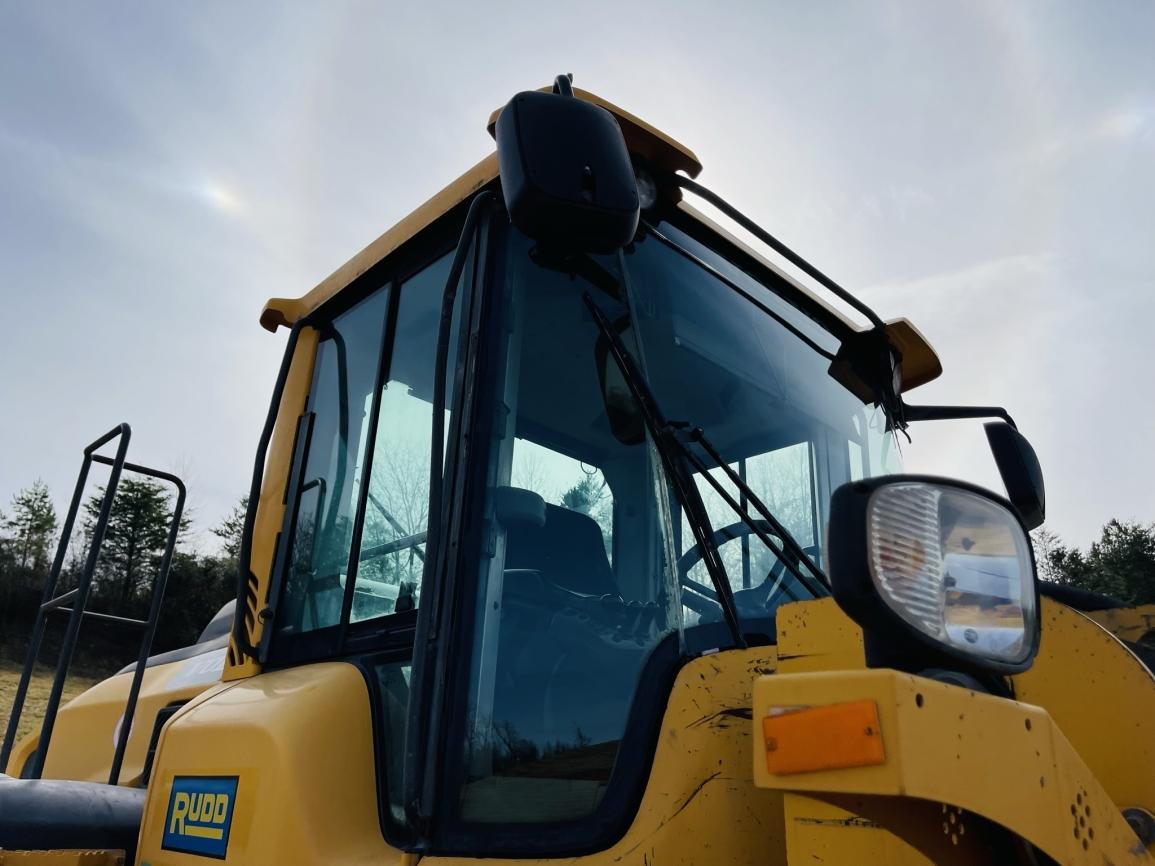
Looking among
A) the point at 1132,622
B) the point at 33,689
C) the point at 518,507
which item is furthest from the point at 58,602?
the point at 33,689

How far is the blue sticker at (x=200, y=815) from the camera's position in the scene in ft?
6.00

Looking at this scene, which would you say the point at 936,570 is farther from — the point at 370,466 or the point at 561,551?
the point at 370,466

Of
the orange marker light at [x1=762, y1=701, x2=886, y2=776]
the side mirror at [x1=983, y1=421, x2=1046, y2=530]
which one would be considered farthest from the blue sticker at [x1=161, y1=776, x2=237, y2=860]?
the side mirror at [x1=983, y1=421, x2=1046, y2=530]

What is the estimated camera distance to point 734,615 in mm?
1644

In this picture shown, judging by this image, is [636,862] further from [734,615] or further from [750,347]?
[750,347]

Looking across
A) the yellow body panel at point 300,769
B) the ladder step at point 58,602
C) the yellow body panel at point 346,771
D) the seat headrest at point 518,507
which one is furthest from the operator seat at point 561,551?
the ladder step at point 58,602

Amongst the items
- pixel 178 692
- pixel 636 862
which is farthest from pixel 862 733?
pixel 178 692

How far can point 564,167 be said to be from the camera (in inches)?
59.0

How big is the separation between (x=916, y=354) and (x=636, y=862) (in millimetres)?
1957

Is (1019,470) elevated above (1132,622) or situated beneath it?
elevated above

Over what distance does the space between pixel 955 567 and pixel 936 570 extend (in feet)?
0.09

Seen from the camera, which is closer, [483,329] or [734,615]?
[734,615]

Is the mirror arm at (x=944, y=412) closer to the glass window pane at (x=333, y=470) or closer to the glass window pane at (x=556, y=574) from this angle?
the glass window pane at (x=556, y=574)

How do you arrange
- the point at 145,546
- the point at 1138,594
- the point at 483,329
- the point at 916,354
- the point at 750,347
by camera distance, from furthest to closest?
the point at 145,546, the point at 1138,594, the point at 916,354, the point at 750,347, the point at 483,329
